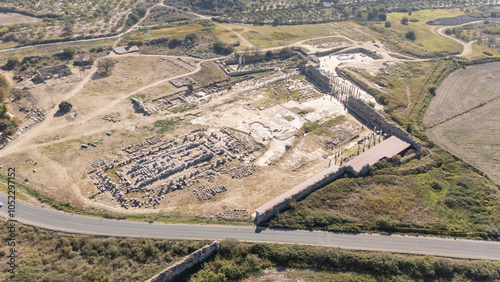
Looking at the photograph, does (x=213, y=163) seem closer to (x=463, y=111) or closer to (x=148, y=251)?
(x=148, y=251)

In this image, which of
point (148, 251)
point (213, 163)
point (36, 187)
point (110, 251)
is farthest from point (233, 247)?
point (36, 187)

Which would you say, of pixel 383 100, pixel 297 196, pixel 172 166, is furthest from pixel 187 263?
pixel 383 100

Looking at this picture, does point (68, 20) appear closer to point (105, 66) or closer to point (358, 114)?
point (105, 66)

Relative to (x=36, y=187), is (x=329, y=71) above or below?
above

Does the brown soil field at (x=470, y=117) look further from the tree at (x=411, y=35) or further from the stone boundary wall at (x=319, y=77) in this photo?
the tree at (x=411, y=35)

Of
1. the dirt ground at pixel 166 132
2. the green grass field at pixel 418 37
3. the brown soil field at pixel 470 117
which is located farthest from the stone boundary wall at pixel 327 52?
the brown soil field at pixel 470 117

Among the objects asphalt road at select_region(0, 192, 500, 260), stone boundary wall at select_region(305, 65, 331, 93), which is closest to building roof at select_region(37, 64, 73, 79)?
asphalt road at select_region(0, 192, 500, 260)

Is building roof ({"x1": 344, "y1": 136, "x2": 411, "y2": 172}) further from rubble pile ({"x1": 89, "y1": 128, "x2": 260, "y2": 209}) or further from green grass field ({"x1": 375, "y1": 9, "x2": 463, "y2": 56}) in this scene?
green grass field ({"x1": 375, "y1": 9, "x2": 463, "y2": 56})
